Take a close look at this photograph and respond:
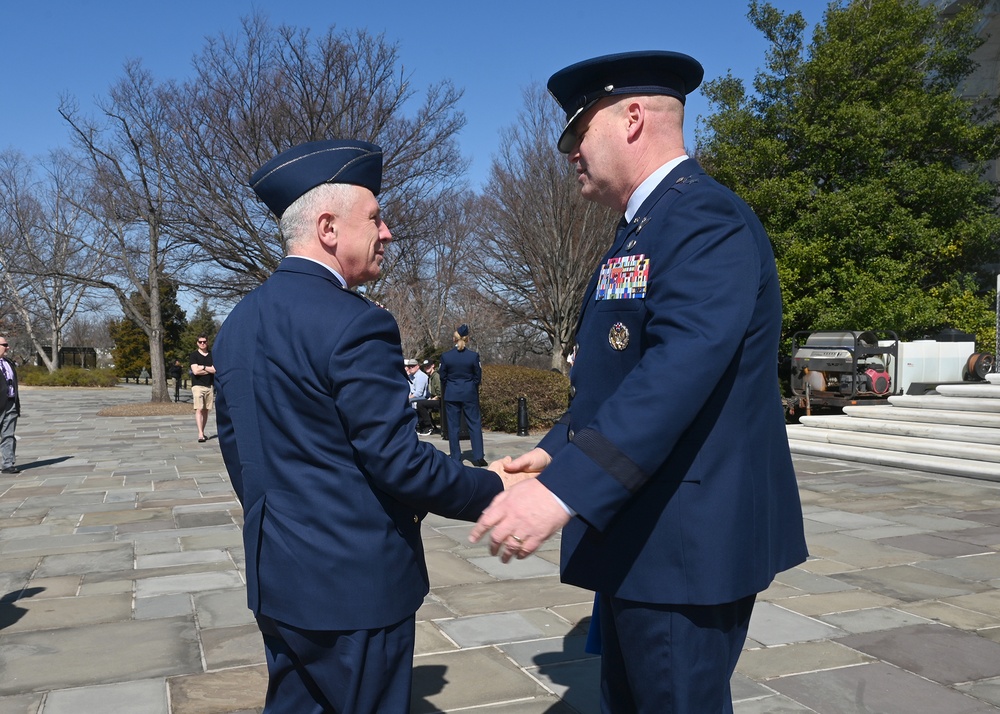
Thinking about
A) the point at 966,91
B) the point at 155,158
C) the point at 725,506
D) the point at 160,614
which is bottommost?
the point at 160,614

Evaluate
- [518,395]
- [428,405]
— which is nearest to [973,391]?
[518,395]

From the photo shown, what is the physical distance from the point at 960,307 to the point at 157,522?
1796 centimetres

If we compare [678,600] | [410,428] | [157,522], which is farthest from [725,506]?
[157,522]

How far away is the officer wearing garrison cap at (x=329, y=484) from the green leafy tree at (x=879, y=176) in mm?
18747

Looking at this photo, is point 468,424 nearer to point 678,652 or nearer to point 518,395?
point 518,395

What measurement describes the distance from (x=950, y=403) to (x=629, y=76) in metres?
11.6

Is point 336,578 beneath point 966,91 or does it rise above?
beneath

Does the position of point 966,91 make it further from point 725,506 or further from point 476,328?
point 725,506

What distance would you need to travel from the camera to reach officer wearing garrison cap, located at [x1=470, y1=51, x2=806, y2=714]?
5.41ft

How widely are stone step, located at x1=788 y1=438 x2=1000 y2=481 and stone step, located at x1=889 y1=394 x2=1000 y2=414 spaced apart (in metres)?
1.37

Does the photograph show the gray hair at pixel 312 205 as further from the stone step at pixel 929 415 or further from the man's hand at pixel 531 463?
the stone step at pixel 929 415

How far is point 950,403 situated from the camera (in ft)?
38.8

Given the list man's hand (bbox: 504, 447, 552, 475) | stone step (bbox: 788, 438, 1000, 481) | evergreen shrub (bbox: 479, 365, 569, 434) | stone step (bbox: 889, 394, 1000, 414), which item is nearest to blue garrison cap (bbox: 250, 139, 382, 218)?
man's hand (bbox: 504, 447, 552, 475)

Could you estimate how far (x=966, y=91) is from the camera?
2603cm
